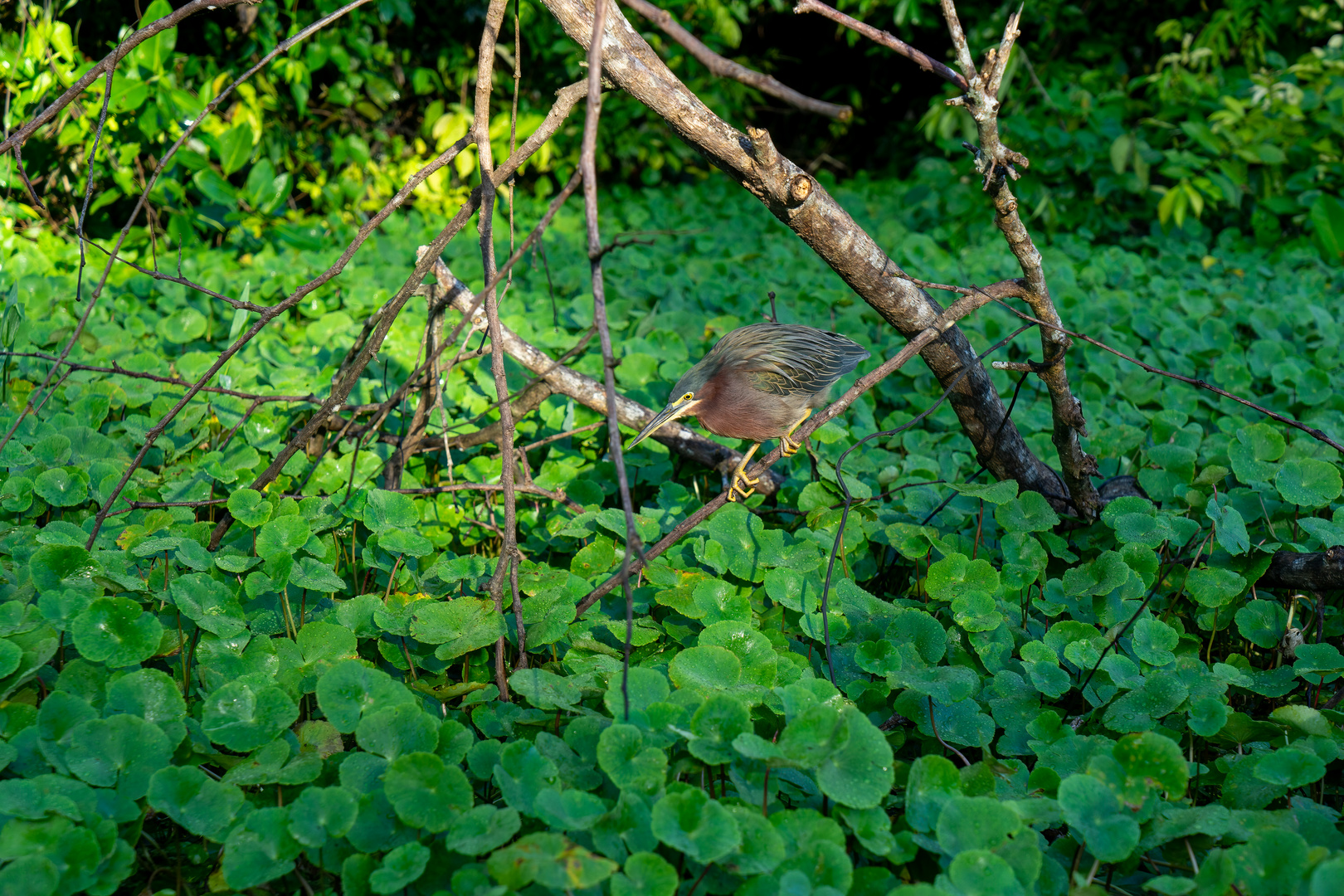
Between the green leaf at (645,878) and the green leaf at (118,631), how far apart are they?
37.3 inches

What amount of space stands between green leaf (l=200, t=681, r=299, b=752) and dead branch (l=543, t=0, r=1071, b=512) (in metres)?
1.41

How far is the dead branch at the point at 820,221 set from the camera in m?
1.93

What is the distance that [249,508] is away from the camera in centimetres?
214

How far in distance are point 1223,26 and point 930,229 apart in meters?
2.43

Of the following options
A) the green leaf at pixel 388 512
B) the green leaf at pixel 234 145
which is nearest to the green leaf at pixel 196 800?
the green leaf at pixel 388 512

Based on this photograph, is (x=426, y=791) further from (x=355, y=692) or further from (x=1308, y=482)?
(x=1308, y=482)

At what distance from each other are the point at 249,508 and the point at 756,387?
1293mm

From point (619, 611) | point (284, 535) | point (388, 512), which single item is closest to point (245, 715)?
point (284, 535)

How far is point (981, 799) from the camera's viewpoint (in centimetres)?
136

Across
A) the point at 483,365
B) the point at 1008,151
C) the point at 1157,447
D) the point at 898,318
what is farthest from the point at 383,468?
the point at 1157,447

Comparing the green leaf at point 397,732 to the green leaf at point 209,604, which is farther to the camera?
the green leaf at point 209,604

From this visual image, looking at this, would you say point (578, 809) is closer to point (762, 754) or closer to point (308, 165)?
point (762, 754)

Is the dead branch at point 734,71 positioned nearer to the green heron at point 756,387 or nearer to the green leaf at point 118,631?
the green heron at point 756,387

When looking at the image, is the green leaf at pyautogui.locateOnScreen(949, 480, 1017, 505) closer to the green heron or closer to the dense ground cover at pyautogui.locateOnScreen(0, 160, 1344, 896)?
the dense ground cover at pyautogui.locateOnScreen(0, 160, 1344, 896)
